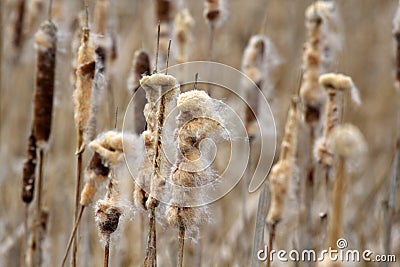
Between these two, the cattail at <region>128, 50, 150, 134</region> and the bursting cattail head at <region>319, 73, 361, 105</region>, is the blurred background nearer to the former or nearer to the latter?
the cattail at <region>128, 50, 150, 134</region>

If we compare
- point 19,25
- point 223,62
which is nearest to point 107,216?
point 19,25

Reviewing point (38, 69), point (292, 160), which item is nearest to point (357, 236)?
point (292, 160)

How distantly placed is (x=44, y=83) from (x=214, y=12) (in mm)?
450

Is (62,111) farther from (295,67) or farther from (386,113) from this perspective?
(386,113)

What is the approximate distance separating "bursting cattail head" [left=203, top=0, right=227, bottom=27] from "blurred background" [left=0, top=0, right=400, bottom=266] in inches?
3.8

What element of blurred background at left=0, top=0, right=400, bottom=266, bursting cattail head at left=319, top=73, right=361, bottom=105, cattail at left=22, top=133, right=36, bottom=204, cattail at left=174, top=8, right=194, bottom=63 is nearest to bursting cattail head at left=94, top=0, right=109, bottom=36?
blurred background at left=0, top=0, right=400, bottom=266

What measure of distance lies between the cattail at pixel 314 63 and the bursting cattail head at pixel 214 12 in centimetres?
20

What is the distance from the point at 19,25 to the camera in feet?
5.24

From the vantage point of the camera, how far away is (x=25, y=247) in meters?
1.21

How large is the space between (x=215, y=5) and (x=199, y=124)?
0.65 m

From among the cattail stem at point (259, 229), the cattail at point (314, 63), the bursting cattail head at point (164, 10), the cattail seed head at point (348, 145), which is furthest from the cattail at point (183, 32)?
the cattail seed head at point (348, 145)

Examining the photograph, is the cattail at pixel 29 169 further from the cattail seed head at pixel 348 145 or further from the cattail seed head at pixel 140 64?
the cattail seed head at pixel 348 145

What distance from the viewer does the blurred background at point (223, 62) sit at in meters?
1.49

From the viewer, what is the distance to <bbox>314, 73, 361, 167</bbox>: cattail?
0.97 metres
